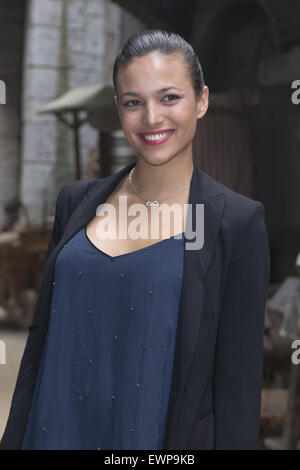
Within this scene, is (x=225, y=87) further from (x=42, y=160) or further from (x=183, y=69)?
(x=183, y=69)

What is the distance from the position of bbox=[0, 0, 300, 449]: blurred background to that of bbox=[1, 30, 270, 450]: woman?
2366 mm

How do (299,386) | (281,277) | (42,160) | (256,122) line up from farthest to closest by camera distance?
(42,160) → (256,122) → (281,277) → (299,386)

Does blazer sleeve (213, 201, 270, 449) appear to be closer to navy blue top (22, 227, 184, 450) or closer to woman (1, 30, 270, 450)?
woman (1, 30, 270, 450)

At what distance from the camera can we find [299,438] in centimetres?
393

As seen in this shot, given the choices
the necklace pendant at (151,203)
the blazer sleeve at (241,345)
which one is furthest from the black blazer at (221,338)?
the necklace pendant at (151,203)

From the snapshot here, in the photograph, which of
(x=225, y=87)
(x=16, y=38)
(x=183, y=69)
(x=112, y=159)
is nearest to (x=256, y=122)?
(x=225, y=87)

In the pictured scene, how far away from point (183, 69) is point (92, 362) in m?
0.64

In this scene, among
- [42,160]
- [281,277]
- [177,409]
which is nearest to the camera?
[177,409]

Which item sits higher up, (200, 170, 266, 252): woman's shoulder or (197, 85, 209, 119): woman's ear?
(197, 85, 209, 119): woman's ear

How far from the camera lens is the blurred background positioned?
449 cm

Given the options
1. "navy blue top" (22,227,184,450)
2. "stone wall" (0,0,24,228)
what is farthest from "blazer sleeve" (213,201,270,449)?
"stone wall" (0,0,24,228)

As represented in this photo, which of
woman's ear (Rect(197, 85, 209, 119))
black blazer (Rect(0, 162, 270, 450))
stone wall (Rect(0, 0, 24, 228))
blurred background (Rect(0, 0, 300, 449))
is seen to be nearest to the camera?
black blazer (Rect(0, 162, 270, 450))

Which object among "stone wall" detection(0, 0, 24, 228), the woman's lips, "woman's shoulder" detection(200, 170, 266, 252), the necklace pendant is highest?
"stone wall" detection(0, 0, 24, 228)

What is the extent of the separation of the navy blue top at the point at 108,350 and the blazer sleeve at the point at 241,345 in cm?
10
